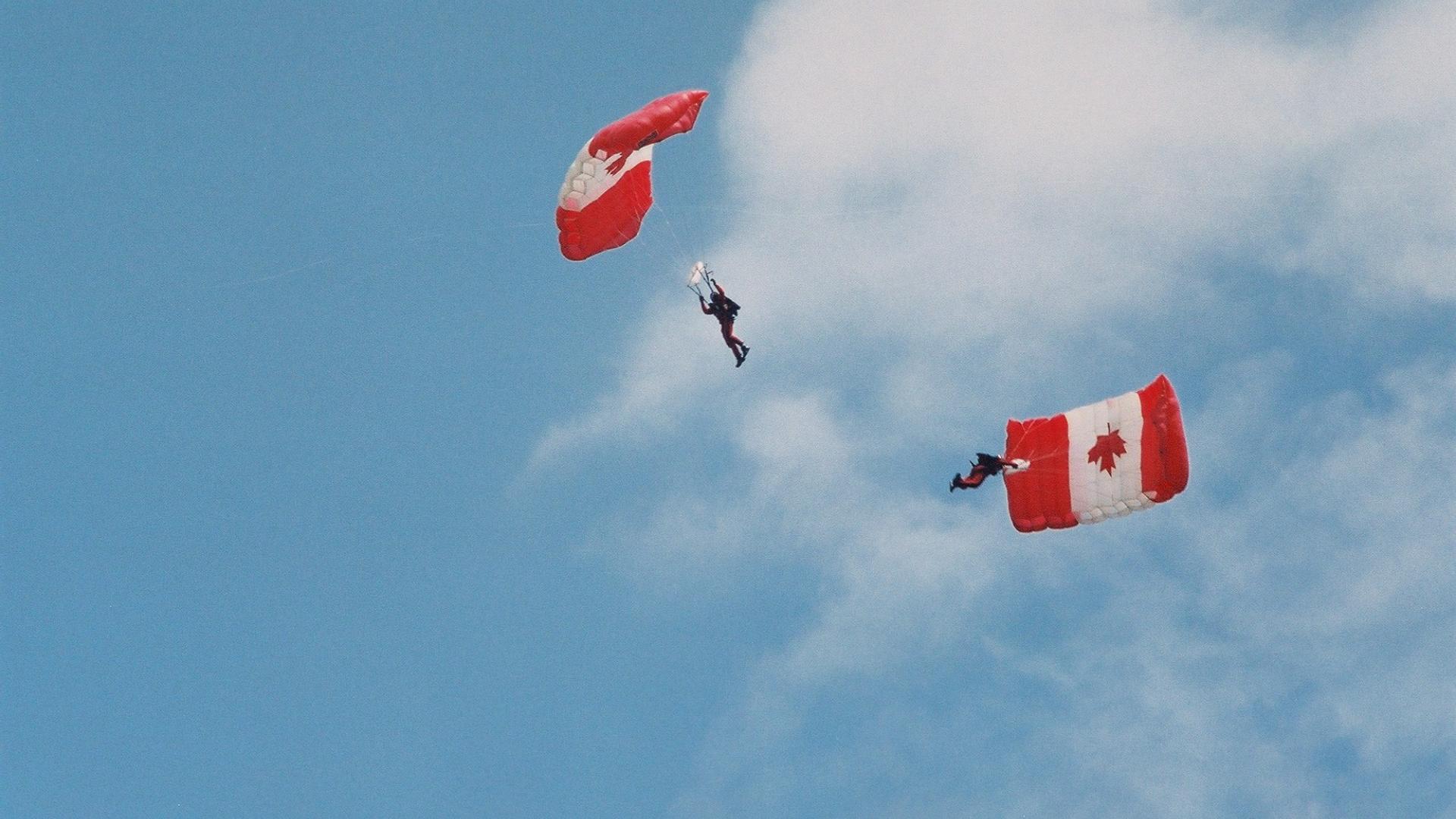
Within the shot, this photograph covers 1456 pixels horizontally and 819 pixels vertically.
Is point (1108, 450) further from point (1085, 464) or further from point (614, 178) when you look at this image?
point (614, 178)

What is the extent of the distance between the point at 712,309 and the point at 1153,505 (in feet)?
30.4

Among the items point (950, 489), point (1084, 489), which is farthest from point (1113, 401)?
point (950, 489)

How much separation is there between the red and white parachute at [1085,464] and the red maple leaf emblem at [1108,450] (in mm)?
15

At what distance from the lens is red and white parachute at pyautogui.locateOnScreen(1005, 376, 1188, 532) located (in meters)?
36.4

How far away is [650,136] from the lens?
33.5 metres

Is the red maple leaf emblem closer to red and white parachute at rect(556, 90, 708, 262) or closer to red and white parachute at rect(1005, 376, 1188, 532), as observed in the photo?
red and white parachute at rect(1005, 376, 1188, 532)

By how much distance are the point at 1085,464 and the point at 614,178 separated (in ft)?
35.1

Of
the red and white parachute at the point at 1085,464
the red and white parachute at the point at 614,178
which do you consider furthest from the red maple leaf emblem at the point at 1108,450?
the red and white parachute at the point at 614,178

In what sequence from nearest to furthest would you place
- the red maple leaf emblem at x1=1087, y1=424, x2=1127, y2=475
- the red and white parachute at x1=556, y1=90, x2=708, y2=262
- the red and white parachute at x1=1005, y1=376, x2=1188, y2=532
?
the red and white parachute at x1=556, y1=90, x2=708, y2=262
the red and white parachute at x1=1005, y1=376, x2=1188, y2=532
the red maple leaf emblem at x1=1087, y1=424, x2=1127, y2=475

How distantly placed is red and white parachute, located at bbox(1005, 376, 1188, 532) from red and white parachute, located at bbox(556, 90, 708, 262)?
8610 millimetres

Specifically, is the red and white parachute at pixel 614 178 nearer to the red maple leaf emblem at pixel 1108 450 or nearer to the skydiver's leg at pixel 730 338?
the skydiver's leg at pixel 730 338

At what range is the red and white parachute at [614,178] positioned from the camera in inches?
1310

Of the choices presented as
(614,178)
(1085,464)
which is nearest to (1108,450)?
(1085,464)

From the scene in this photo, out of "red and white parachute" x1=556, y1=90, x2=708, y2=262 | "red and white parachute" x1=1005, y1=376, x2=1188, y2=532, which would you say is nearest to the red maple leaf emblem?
"red and white parachute" x1=1005, y1=376, x2=1188, y2=532
